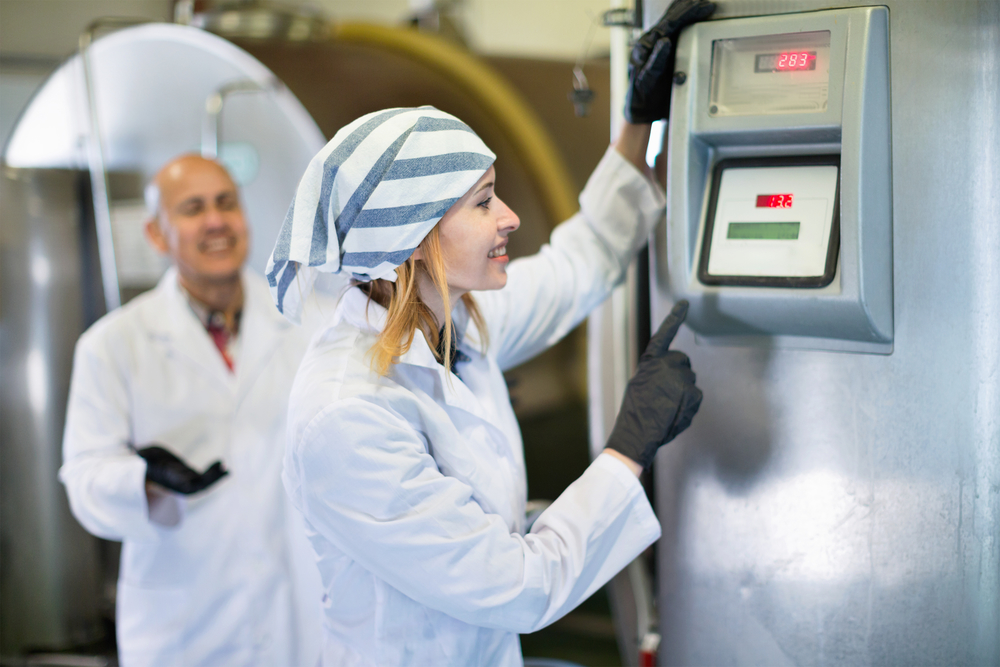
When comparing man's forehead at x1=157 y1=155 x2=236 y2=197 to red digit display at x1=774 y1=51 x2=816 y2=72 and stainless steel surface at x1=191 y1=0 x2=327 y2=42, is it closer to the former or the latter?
stainless steel surface at x1=191 y1=0 x2=327 y2=42

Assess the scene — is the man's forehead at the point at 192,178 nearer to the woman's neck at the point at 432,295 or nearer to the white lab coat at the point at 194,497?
the white lab coat at the point at 194,497

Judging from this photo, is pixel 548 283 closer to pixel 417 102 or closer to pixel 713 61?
pixel 713 61

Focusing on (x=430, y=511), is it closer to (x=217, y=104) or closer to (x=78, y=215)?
(x=217, y=104)

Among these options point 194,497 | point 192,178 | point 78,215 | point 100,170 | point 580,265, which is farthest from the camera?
point 78,215

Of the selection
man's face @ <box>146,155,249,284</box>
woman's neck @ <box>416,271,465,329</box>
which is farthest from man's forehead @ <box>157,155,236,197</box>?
woman's neck @ <box>416,271,465,329</box>

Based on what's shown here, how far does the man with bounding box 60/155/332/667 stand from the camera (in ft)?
6.47

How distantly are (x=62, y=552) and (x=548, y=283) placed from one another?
2.14 meters

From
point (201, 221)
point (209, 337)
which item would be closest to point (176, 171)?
point (201, 221)

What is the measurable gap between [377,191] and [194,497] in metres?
1.26

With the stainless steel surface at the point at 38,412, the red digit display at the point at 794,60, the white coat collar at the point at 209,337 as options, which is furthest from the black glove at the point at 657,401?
the stainless steel surface at the point at 38,412

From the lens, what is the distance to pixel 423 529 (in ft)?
3.57

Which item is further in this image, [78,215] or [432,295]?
[78,215]

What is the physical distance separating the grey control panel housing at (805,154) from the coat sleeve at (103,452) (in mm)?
1341

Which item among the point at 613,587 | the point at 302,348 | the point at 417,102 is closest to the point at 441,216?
the point at 613,587
